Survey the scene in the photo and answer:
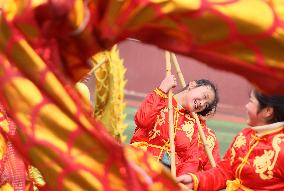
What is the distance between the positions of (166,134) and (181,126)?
95mm

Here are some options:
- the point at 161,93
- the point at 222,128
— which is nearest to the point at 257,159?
the point at 161,93

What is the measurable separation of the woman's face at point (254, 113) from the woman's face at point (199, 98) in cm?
114

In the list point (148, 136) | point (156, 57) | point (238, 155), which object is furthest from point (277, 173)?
point (156, 57)

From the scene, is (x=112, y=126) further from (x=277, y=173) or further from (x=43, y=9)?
(x=43, y=9)

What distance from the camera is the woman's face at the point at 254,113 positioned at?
2291mm

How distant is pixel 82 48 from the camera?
1249mm

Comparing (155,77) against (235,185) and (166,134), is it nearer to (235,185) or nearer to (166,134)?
(166,134)

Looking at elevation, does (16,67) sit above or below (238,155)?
above

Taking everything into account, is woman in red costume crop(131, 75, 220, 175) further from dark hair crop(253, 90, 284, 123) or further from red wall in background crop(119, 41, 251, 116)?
red wall in background crop(119, 41, 251, 116)

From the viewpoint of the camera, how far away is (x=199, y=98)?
349cm

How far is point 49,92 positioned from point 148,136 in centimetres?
231

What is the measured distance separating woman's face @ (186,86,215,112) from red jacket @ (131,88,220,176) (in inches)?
2.9

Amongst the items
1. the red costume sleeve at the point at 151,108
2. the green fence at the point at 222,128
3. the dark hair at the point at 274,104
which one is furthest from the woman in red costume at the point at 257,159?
the green fence at the point at 222,128

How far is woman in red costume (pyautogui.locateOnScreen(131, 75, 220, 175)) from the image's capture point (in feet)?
11.2
